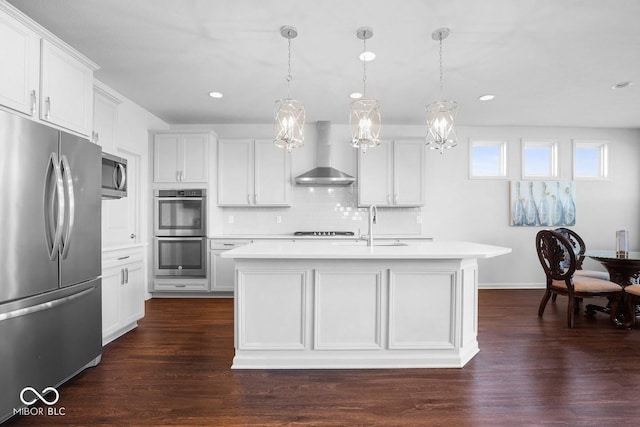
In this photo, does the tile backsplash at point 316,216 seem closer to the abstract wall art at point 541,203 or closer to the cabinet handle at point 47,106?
the abstract wall art at point 541,203

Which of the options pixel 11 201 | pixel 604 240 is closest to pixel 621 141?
pixel 604 240

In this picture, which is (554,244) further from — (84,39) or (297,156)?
(84,39)

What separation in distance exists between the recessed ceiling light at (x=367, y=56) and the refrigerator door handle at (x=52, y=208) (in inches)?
97.6

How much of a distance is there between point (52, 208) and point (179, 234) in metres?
2.77

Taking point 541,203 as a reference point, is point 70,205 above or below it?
below

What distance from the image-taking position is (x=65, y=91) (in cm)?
246

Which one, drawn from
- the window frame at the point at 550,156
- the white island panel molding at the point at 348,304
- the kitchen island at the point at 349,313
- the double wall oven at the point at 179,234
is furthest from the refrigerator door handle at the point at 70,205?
the window frame at the point at 550,156

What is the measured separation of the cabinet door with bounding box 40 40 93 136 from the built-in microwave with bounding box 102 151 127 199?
10.6 inches

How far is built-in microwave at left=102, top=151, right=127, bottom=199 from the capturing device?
2.82 m

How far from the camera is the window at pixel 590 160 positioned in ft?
18.4

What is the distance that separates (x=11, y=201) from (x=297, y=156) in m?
3.91

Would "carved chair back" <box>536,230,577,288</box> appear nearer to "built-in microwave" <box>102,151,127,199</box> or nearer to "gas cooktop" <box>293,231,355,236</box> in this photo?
"gas cooktop" <box>293,231,355,236</box>

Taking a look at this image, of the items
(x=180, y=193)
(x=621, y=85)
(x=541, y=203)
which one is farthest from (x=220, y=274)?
(x=621, y=85)

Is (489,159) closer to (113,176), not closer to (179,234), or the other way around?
(179,234)
